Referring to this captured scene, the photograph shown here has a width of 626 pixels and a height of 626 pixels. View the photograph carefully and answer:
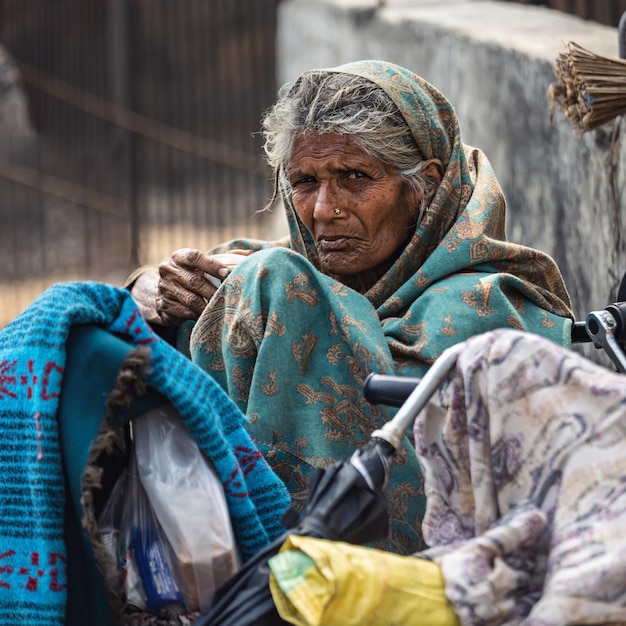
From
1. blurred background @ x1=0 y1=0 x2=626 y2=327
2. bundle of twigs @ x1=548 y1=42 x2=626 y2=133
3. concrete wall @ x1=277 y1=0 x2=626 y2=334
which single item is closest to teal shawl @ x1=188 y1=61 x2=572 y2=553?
bundle of twigs @ x1=548 y1=42 x2=626 y2=133

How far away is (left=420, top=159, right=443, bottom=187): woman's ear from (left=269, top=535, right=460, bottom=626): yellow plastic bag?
161 centimetres

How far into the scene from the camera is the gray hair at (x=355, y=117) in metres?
3.04

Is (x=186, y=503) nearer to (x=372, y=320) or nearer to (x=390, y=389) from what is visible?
(x=390, y=389)

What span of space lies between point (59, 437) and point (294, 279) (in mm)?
794

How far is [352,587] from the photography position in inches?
64.0

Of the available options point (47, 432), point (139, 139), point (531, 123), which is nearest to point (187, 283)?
point (47, 432)

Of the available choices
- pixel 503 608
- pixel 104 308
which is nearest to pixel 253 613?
pixel 503 608

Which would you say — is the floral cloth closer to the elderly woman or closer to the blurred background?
the elderly woman

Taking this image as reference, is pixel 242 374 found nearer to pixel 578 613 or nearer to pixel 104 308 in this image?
pixel 104 308

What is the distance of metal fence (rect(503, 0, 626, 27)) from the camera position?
5.93 m

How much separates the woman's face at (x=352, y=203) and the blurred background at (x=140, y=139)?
7.41m

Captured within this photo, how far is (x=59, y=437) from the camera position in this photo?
1.92 m

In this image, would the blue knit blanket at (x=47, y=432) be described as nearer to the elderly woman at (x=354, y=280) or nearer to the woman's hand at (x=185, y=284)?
the elderly woman at (x=354, y=280)

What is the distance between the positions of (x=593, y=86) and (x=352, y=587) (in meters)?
2.34
